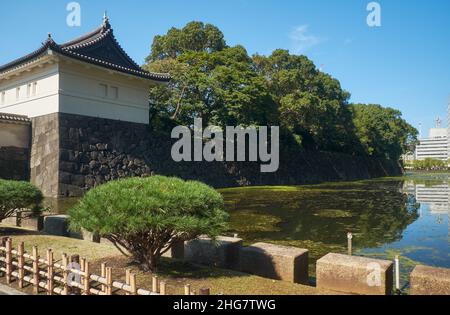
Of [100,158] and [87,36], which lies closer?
[100,158]

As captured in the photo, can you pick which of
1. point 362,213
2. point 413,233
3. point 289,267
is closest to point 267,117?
point 362,213

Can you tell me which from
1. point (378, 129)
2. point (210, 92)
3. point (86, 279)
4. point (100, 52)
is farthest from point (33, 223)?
point (378, 129)

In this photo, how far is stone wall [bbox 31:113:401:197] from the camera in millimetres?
20250

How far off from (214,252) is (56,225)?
5.04m

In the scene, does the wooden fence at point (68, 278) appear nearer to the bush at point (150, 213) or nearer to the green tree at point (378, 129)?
the bush at point (150, 213)

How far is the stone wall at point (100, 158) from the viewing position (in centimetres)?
2025

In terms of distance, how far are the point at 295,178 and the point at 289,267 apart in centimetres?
3492

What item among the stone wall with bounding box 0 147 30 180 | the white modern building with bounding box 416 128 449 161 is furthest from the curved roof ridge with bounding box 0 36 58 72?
the white modern building with bounding box 416 128 449 161

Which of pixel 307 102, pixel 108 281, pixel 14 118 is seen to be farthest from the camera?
pixel 307 102

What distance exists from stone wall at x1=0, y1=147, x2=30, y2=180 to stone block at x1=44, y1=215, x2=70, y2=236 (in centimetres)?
1334

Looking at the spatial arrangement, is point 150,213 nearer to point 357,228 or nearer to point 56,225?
point 56,225

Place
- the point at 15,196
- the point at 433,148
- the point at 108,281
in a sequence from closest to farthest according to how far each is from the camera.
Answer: the point at 108,281 < the point at 15,196 < the point at 433,148

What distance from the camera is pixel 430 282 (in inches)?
176
